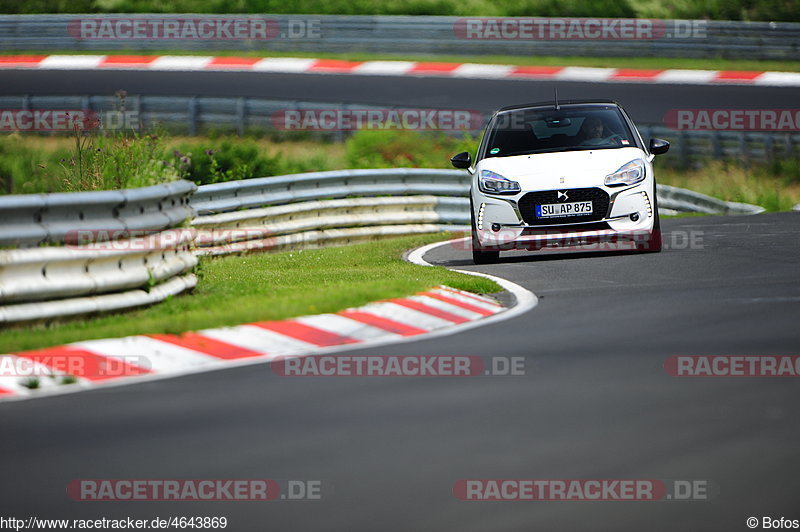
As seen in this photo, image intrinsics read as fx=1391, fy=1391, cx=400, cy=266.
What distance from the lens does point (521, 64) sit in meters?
32.5

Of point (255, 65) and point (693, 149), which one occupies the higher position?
point (255, 65)

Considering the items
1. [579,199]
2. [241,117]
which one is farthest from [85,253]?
[241,117]

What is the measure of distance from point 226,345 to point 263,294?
2.21 m

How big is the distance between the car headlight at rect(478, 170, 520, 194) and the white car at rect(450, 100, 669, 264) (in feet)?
0.03

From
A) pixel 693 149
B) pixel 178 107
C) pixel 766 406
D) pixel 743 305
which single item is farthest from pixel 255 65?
pixel 766 406

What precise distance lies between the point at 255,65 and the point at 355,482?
27424 millimetres

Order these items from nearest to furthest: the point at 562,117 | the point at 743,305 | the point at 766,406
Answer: the point at 766,406 < the point at 743,305 < the point at 562,117

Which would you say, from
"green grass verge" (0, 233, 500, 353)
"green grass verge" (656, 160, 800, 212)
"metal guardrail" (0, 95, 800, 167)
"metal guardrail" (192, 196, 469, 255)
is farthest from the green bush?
"green grass verge" (0, 233, 500, 353)

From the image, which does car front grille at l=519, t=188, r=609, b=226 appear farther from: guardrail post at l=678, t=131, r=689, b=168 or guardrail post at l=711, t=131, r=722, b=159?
guardrail post at l=678, t=131, r=689, b=168

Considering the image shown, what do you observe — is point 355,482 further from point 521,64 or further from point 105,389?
point 521,64

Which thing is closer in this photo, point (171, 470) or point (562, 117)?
point (171, 470)

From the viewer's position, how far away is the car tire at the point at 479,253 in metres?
14.7

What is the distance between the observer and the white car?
46.6 ft

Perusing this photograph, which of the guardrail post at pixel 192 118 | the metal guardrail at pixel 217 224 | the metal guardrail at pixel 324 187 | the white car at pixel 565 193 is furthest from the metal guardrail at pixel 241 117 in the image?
the white car at pixel 565 193
